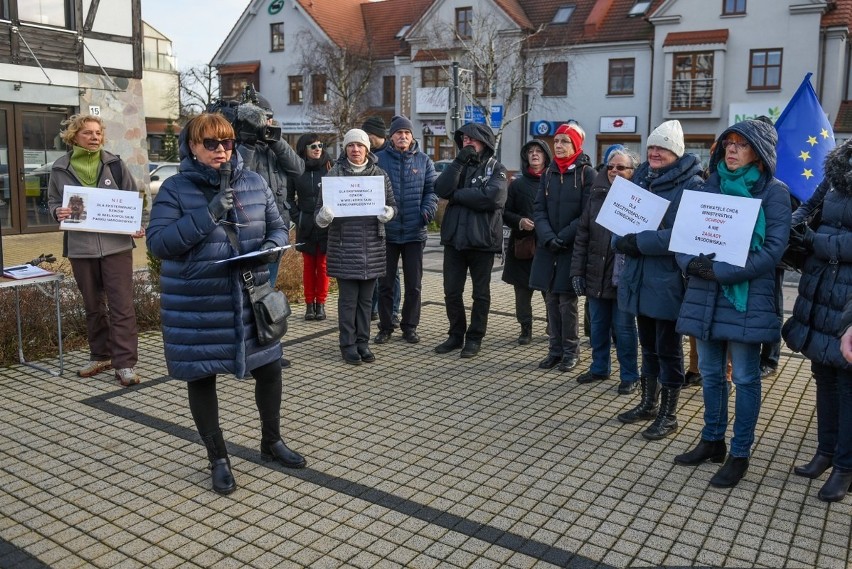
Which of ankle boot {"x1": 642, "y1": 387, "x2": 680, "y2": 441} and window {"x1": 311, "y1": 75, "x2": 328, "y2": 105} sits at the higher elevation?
window {"x1": 311, "y1": 75, "x2": 328, "y2": 105}

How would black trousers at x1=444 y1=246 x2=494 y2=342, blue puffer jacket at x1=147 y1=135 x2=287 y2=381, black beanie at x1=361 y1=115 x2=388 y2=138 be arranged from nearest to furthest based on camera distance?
blue puffer jacket at x1=147 y1=135 x2=287 y2=381 < black trousers at x1=444 y1=246 x2=494 y2=342 < black beanie at x1=361 y1=115 x2=388 y2=138

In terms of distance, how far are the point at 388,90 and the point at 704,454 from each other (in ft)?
132

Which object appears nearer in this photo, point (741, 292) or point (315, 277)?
point (741, 292)

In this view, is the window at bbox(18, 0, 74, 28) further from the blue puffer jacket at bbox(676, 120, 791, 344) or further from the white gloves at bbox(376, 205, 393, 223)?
the blue puffer jacket at bbox(676, 120, 791, 344)

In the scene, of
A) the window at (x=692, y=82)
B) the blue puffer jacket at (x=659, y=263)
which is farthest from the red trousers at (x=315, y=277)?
the window at (x=692, y=82)

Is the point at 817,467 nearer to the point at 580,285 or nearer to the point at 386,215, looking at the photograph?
the point at 580,285

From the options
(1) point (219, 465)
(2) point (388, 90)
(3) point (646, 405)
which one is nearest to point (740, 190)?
(3) point (646, 405)

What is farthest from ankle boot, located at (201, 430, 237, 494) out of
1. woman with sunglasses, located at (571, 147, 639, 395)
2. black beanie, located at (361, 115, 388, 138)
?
black beanie, located at (361, 115, 388, 138)

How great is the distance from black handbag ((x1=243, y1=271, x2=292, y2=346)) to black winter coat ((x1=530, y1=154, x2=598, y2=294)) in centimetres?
299

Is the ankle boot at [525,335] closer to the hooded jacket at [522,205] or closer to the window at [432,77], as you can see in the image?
the hooded jacket at [522,205]

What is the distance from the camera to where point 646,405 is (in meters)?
5.62

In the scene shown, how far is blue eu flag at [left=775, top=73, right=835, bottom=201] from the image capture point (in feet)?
18.6

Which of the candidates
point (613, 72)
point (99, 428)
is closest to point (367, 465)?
point (99, 428)

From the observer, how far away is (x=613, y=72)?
3606 centimetres
